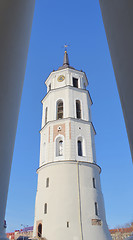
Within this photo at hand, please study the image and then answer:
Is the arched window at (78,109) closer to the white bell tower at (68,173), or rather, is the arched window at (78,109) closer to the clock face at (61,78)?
the white bell tower at (68,173)

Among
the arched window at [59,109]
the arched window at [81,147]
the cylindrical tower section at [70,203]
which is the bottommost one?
the cylindrical tower section at [70,203]

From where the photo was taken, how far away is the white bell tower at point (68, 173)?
1628 centimetres

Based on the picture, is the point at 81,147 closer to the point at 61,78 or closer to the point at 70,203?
the point at 70,203

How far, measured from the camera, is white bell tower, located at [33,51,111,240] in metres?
16.3

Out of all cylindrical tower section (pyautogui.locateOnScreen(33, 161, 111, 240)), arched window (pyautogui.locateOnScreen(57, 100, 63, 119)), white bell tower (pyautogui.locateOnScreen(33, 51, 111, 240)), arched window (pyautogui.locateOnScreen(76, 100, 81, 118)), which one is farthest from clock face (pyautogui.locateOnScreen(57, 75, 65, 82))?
cylindrical tower section (pyautogui.locateOnScreen(33, 161, 111, 240))

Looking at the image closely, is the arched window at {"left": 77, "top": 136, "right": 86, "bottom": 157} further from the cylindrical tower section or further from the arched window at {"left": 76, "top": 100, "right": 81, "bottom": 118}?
the arched window at {"left": 76, "top": 100, "right": 81, "bottom": 118}

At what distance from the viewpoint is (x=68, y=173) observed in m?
18.3

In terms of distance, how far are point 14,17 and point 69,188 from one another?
15.8 metres

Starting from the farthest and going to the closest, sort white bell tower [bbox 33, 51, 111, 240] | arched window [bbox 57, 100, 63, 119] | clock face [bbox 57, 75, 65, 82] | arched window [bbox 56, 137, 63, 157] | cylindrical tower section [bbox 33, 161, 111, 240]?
clock face [bbox 57, 75, 65, 82] → arched window [bbox 57, 100, 63, 119] → arched window [bbox 56, 137, 63, 157] → white bell tower [bbox 33, 51, 111, 240] → cylindrical tower section [bbox 33, 161, 111, 240]

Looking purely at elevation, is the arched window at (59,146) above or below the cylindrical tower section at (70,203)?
above

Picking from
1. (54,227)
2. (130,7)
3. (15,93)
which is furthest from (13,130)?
(54,227)

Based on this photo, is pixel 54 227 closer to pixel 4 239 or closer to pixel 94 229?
pixel 94 229

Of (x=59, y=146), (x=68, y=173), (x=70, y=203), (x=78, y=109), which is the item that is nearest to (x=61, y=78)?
(x=78, y=109)

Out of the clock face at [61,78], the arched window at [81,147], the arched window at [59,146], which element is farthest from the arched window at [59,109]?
the arched window at [81,147]
